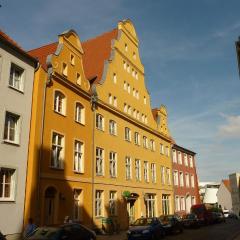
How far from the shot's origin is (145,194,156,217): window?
38.2 metres

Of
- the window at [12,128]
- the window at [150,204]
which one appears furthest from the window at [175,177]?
the window at [12,128]

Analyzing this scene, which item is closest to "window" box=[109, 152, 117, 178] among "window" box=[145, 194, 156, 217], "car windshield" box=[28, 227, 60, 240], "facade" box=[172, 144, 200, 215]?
"window" box=[145, 194, 156, 217]

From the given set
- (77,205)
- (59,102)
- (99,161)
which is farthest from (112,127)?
(77,205)

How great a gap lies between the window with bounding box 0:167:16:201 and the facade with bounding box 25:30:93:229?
1197 mm

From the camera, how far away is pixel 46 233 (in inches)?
553

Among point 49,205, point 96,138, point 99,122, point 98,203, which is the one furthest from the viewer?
point 99,122

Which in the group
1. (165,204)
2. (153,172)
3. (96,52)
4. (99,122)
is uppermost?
(96,52)

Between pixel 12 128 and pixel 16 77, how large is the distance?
3300mm

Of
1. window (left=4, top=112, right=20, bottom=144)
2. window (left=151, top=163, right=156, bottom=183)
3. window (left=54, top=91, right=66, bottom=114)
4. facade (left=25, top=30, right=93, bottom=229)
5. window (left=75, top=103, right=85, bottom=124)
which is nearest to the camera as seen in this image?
window (left=4, top=112, right=20, bottom=144)

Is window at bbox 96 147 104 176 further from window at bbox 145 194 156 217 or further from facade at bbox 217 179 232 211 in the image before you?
facade at bbox 217 179 232 211

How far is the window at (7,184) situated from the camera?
792 inches

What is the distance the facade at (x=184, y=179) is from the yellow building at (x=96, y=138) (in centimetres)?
387

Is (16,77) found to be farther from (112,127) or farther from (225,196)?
(225,196)

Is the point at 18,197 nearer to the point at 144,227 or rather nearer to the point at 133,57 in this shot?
the point at 144,227
